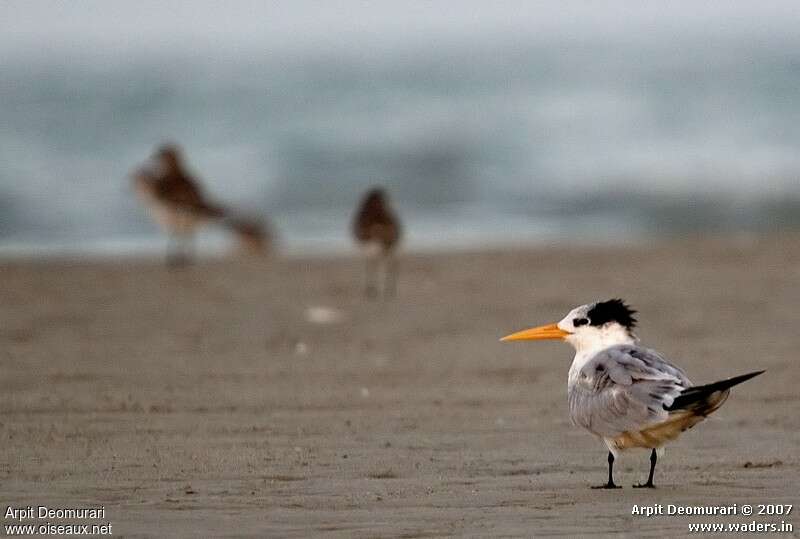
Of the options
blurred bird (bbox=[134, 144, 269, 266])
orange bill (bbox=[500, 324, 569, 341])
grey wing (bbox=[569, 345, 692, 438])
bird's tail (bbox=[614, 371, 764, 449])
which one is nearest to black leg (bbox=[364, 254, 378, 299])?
blurred bird (bbox=[134, 144, 269, 266])

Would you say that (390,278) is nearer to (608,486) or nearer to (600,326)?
(600,326)

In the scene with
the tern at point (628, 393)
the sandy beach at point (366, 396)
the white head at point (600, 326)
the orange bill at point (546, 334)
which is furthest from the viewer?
the orange bill at point (546, 334)

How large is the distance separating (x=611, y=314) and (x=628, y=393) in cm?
68

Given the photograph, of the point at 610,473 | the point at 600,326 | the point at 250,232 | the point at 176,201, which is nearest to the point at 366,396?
the point at 600,326

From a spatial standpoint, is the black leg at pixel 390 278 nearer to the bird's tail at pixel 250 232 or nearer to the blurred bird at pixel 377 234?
the blurred bird at pixel 377 234

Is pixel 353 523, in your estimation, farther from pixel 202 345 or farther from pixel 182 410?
pixel 202 345

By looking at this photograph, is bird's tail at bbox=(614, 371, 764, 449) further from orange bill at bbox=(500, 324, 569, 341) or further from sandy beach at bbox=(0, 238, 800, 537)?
orange bill at bbox=(500, 324, 569, 341)

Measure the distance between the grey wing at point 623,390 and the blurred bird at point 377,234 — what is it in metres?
6.58

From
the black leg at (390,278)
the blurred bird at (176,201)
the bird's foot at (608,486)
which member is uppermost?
the blurred bird at (176,201)

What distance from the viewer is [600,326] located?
7.26 m

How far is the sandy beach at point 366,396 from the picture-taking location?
245 inches

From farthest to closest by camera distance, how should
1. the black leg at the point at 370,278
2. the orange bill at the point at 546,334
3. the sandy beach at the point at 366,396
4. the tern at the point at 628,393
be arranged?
the black leg at the point at 370,278 → the orange bill at the point at 546,334 → the tern at the point at 628,393 → the sandy beach at the point at 366,396

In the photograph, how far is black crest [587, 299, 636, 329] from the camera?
724 cm

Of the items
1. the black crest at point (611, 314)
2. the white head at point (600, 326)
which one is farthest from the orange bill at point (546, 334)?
the black crest at point (611, 314)
